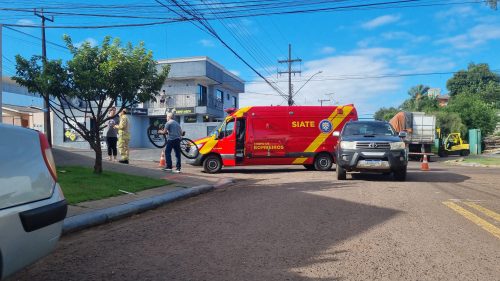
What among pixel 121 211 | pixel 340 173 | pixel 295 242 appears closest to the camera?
pixel 295 242

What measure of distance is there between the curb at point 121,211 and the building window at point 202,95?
87.9 feet

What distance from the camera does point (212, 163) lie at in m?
14.9

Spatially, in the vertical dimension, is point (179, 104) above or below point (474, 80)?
below

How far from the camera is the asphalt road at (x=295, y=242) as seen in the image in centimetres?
396

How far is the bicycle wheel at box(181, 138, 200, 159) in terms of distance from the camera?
1498 cm

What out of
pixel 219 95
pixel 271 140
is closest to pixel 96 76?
pixel 271 140

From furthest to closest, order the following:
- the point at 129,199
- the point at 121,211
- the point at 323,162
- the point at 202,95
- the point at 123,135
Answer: the point at 202,95 → the point at 323,162 → the point at 123,135 → the point at 129,199 → the point at 121,211

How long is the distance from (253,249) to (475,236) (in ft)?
9.05

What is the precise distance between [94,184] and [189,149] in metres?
7.02

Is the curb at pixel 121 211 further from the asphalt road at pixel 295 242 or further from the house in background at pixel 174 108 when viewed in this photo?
the house in background at pixel 174 108

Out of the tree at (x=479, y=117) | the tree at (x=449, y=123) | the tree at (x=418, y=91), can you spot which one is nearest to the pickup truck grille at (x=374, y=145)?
the tree at (x=449, y=123)

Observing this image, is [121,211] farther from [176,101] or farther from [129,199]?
[176,101]

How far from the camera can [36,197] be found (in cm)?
302

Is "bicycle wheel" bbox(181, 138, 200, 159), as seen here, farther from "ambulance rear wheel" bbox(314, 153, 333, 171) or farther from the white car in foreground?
the white car in foreground
